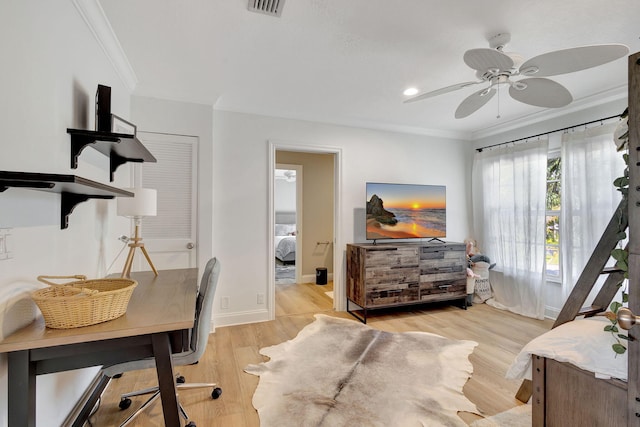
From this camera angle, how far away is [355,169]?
13.0 feet

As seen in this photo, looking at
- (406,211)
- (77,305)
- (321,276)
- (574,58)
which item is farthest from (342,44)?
(321,276)

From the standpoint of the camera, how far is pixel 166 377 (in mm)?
1334

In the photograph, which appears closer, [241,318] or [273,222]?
[241,318]

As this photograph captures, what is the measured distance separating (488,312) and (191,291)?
3.66m

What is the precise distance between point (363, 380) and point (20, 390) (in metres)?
1.89

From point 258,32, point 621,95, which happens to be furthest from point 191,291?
point 621,95

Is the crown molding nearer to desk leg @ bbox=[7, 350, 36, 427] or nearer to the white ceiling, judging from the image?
the white ceiling

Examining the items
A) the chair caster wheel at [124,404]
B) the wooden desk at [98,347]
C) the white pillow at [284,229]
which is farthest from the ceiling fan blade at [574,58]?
the white pillow at [284,229]

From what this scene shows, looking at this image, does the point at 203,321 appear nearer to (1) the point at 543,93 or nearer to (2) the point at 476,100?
(2) the point at 476,100

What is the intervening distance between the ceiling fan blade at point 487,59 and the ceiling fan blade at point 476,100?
0.29 meters

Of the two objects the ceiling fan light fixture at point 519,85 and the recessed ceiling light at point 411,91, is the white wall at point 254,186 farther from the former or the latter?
the ceiling fan light fixture at point 519,85

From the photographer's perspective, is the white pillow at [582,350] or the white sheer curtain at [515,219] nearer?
the white pillow at [582,350]

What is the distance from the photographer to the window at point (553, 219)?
→ 11.6 feet

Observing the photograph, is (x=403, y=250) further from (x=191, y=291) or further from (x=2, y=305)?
(x=2, y=305)
